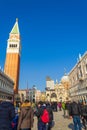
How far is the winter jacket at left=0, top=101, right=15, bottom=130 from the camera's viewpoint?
19.0 feet

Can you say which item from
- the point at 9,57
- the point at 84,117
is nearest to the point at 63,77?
the point at 9,57

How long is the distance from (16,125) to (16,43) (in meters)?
90.2

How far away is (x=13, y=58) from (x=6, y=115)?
80.8 metres

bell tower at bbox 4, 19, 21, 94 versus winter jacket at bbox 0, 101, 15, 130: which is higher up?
bell tower at bbox 4, 19, 21, 94

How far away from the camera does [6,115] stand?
19.3 ft

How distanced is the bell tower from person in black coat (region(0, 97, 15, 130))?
77082mm

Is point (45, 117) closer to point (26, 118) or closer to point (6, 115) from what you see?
point (26, 118)

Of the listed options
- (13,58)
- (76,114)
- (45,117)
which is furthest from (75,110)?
(13,58)

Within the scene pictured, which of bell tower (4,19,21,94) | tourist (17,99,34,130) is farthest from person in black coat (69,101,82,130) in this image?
bell tower (4,19,21,94)

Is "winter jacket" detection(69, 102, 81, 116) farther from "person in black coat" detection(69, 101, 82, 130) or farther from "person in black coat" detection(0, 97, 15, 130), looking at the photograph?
"person in black coat" detection(0, 97, 15, 130)

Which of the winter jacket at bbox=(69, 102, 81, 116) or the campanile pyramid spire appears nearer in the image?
the winter jacket at bbox=(69, 102, 81, 116)

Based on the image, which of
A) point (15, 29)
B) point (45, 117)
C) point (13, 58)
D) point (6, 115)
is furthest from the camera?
point (15, 29)

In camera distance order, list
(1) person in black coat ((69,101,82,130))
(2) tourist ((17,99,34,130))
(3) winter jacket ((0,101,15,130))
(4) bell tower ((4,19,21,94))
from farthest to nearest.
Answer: (4) bell tower ((4,19,21,94))
(1) person in black coat ((69,101,82,130))
(2) tourist ((17,99,34,130))
(3) winter jacket ((0,101,15,130))

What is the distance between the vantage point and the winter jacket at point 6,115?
5.79m
